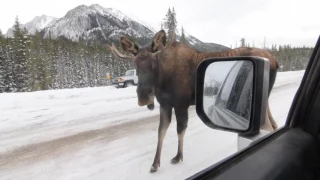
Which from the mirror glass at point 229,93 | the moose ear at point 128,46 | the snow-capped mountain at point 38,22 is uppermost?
the snow-capped mountain at point 38,22

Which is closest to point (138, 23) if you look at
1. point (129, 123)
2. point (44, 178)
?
point (129, 123)

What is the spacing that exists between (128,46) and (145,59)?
335 millimetres

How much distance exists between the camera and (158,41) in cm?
318

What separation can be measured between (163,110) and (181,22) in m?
2.50

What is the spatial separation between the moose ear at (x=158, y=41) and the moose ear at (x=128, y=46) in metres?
0.23

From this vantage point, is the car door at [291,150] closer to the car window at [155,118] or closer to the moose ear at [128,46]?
the car window at [155,118]

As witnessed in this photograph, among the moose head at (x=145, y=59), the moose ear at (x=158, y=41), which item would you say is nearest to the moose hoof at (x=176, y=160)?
the moose head at (x=145, y=59)

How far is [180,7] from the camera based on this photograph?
489 centimetres

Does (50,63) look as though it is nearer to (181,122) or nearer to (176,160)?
(181,122)

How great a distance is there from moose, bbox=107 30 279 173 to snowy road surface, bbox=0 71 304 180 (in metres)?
0.29

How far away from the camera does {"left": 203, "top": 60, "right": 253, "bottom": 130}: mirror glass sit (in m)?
1.40

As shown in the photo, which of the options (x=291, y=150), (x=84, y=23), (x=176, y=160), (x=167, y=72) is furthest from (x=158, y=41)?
(x=84, y=23)

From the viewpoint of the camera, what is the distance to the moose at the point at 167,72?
307cm

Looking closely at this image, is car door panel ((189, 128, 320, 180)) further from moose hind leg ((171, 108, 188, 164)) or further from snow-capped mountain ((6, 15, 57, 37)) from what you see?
snow-capped mountain ((6, 15, 57, 37))
